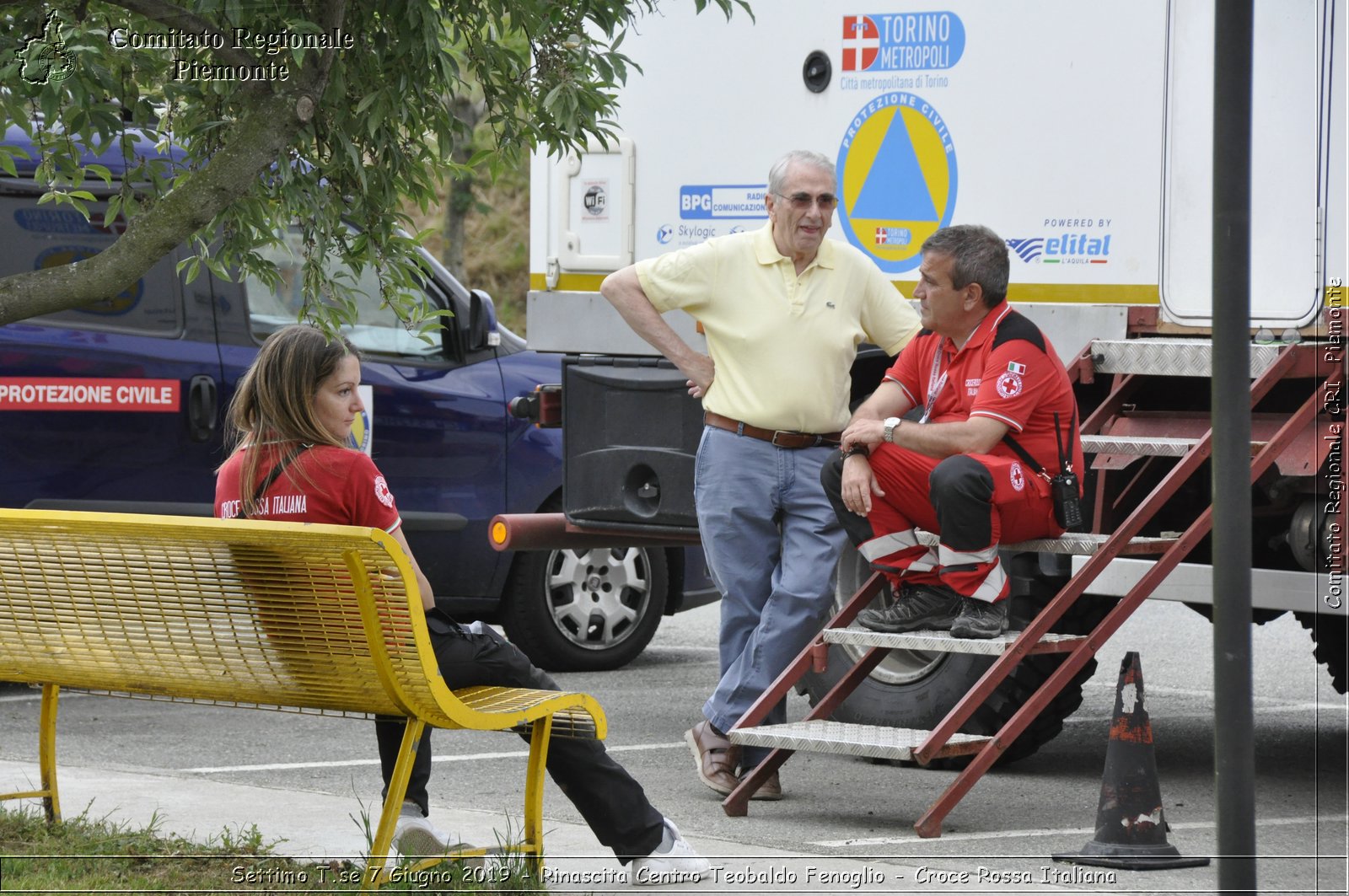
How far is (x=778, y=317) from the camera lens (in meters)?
6.18

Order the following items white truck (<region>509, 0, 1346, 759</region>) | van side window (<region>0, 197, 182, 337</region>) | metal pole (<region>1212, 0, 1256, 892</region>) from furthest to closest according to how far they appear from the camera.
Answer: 1. van side window (<region>0, 197, 182, 337</region>)
2. white truck (<region>509, 0, 1346, 759</region>)
3. metal pole (<region>1212, 0, 1256, 892</region>)

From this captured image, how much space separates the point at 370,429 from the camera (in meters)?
8.73

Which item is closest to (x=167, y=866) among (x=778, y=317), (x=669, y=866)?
(x=669, y=866)

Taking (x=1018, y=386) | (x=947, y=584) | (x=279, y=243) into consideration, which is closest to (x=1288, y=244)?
(x=1018, y=386)

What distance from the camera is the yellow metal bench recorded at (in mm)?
4184

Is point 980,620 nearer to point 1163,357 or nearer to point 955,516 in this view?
point 955,516

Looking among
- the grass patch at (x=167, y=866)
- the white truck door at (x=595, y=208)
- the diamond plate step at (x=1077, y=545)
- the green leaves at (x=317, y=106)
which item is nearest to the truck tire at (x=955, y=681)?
the diamond plate step at (x=1077, y=545)

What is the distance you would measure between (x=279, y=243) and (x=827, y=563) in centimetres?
201

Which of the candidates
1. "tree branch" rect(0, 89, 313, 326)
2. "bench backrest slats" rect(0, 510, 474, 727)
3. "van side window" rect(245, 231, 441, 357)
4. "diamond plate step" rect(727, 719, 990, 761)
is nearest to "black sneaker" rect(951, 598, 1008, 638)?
"diamond plate step" rect(727, 719, 990, 761)

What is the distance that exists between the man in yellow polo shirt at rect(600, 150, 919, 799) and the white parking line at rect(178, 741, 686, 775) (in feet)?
2.94

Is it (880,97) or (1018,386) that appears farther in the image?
(880,97)

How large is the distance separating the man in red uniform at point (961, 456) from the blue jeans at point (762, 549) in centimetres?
20

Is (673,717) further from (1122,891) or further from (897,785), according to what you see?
(1122,891)

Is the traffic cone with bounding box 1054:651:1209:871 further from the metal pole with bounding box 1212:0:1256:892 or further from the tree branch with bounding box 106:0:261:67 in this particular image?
the tree branch with bounding box 106:0:261:67
